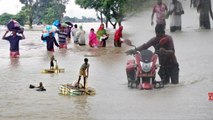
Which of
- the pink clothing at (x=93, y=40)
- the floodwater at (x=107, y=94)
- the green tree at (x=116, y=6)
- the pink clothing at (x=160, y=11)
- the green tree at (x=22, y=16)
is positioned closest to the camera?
the floodwater at (x=107, y=94)

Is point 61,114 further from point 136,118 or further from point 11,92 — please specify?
point 11,92

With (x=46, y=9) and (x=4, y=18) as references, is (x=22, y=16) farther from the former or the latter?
(x=4, y=18)

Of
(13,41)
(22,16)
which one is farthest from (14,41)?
(22,16)

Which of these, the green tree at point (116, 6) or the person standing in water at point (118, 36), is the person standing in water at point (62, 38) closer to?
the person standing in water at point (118, 36)

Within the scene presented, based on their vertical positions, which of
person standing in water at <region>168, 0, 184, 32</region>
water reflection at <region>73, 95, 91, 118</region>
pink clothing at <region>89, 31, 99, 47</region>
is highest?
person standing in water at <region>168, 0, 184, 32</region>

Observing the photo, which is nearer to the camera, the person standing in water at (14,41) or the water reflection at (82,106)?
the water reflection at (82,106)

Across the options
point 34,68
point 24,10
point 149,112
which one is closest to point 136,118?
point 149,112

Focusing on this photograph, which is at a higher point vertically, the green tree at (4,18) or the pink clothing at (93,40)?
the green tree at (4,18)

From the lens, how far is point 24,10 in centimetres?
10638

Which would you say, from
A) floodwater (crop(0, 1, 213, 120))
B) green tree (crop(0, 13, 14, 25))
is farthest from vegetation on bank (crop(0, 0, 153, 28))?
floodwater (crop(0, 1, 213, 120))

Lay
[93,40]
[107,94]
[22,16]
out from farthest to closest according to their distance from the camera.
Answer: [22,16] → [93,40] → [107,94]

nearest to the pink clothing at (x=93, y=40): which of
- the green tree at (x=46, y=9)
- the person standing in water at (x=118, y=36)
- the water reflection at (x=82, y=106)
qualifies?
the person standing in water at (x=118, y=36)

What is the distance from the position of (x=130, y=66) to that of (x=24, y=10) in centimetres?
9426

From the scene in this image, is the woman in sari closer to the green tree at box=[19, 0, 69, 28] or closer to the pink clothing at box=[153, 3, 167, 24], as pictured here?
the pink clothing at box=[153, 3, 167, 24]
